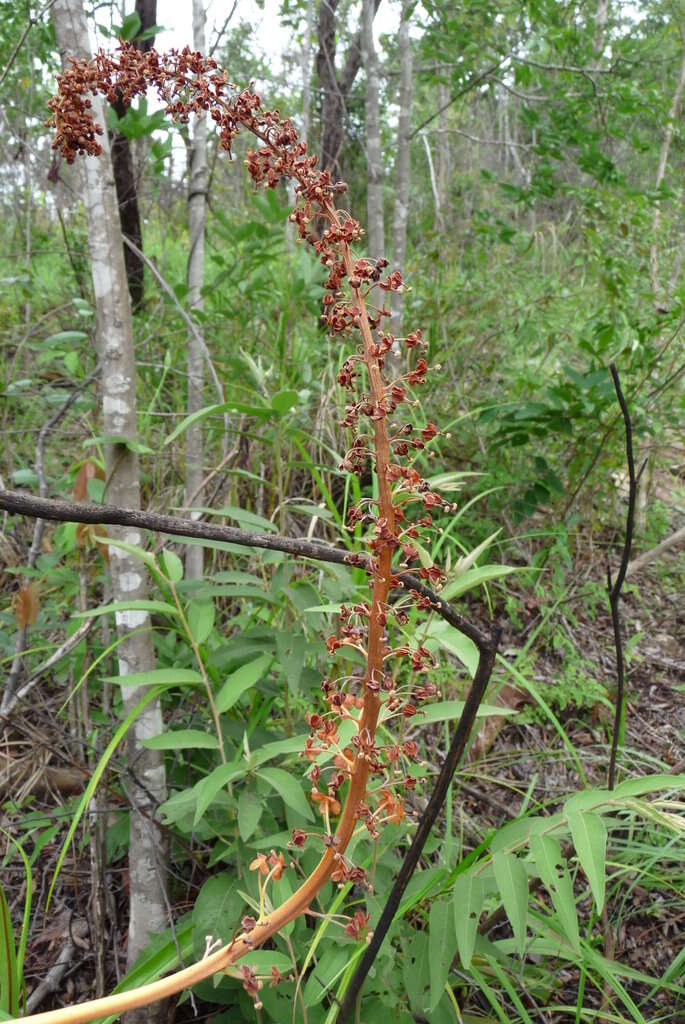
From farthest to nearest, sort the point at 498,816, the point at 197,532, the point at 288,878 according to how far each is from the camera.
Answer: the point at 498,816 < the point at 288,878 < the point at 197,532

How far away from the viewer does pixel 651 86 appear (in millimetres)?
4051

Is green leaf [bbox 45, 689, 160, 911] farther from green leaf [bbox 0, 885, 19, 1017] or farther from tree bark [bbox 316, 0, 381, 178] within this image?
tree bark [bbox 316, 0, 381, 178]

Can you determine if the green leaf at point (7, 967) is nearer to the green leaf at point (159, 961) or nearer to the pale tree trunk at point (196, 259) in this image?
the green leaf at point (159, 961)

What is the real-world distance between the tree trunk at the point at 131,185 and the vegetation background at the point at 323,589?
0.04 metres

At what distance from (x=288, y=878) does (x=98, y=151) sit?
127 cm

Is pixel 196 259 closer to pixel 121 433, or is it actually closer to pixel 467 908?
pixel 121 433

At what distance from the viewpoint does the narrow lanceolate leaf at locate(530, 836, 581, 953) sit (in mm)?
1038

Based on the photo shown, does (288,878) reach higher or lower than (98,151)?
lower

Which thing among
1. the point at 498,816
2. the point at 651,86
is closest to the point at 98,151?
the point at 498,816

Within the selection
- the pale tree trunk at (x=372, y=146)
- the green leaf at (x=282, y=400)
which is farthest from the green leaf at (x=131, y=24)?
the pale tree trunk at (x=372, y=146)

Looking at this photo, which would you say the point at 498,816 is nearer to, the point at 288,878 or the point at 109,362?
the point at 288,878

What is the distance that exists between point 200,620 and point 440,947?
2.56ft

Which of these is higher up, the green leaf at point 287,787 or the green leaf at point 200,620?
the green leaf at point 200,620

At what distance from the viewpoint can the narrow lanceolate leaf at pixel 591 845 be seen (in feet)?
3.15
